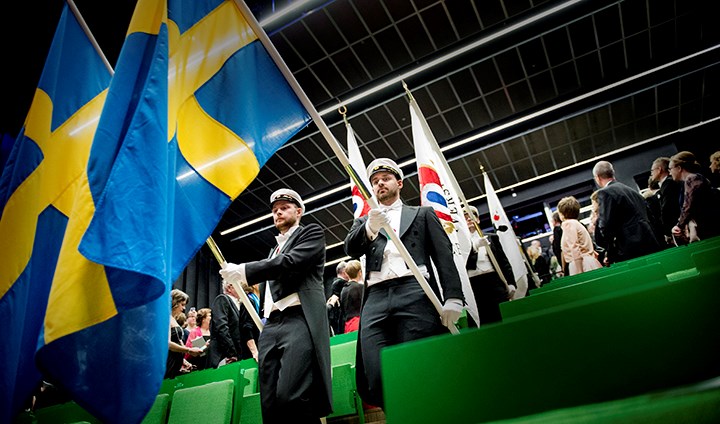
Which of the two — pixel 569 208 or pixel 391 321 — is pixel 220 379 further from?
pixel 569 208

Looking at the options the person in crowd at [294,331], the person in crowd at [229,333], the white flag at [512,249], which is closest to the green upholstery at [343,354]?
the person in crowd at [229,333]

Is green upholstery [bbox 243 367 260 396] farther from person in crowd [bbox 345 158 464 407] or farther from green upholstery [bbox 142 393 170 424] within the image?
person in crowd [bbox 345 158 464 407]

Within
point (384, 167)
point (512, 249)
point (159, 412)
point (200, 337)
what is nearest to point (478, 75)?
point (512, 249)

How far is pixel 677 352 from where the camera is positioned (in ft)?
2.80

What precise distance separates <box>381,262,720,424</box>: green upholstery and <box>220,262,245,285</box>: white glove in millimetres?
1510

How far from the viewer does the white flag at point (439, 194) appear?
438 centimetres

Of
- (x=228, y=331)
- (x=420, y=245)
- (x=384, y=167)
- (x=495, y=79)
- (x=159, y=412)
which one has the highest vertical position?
(x=495, y=79)

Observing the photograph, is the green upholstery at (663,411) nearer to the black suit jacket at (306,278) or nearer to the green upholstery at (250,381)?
the black suit jacket at (306,278)

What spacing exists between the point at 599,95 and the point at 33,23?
9.47m

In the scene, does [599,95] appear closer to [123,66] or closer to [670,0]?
[670,0]

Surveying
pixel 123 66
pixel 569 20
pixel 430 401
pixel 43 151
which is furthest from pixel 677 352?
pixel 569 20

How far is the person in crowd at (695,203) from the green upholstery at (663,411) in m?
4.03

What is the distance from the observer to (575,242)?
4766mm

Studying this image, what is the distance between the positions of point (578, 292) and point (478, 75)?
7.03 meters
